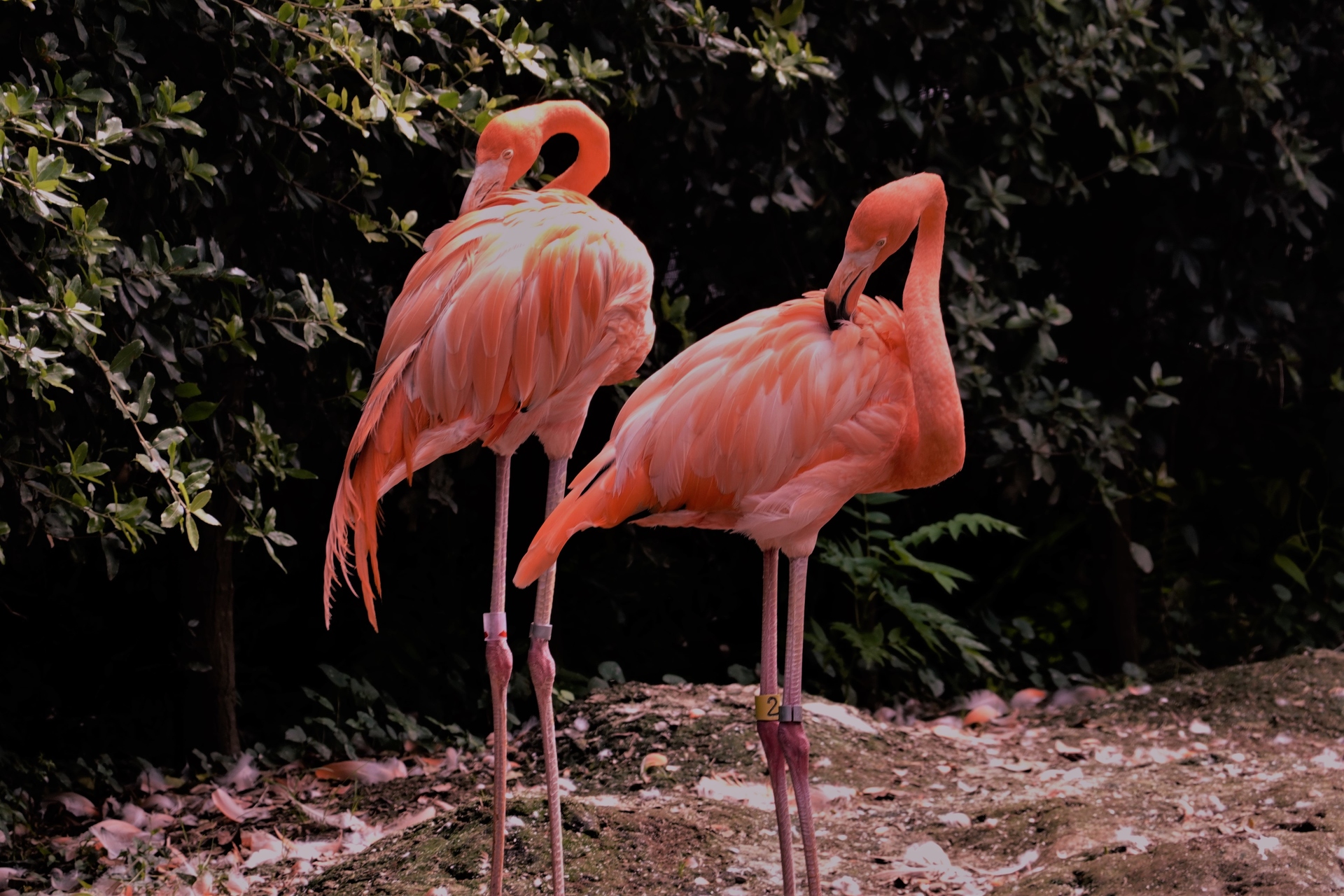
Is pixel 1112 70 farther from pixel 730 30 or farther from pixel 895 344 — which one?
pixel 895 344

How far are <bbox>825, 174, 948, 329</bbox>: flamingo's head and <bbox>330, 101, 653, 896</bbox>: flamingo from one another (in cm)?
52

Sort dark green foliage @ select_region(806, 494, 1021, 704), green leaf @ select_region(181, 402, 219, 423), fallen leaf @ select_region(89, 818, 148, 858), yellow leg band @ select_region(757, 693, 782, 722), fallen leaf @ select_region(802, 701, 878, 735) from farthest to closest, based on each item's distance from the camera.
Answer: dark green foliage @ select_region(806, 494, 1021, 704) < fallen leaf @ select_region(802, 701, 878, 735) < fallen leaf @ select_region(89, 818, 148, 858) < green leaf @ select_region(181, 402, 219, 423) < yellow leg band @ select_region(757, 693, 782, 722)

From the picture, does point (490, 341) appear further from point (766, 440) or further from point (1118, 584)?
point (1118, 584)

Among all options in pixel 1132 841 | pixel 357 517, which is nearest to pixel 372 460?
pixel 357 517

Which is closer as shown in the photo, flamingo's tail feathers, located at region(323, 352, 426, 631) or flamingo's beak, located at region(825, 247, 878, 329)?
flamingo's beak, located at region(825, 247, 878, 329)

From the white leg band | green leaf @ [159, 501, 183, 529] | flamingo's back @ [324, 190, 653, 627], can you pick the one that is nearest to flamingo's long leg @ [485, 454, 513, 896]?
the white leg band

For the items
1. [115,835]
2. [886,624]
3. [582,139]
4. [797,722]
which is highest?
[582,139]

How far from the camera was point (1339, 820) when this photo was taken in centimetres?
309

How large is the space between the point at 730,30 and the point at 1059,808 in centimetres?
263

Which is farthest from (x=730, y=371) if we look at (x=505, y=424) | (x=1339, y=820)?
(x=1339, y=820)

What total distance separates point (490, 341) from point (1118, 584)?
11.7ft

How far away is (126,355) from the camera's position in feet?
9.73

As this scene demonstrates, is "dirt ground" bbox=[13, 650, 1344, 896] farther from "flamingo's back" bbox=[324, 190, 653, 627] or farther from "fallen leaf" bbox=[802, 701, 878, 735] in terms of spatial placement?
"flamingo's back" bbox=[324, 190, 653, 627]

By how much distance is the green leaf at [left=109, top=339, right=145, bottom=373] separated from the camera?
2.96 metres
